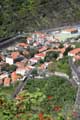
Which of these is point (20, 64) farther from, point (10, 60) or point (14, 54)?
point (14, 54)

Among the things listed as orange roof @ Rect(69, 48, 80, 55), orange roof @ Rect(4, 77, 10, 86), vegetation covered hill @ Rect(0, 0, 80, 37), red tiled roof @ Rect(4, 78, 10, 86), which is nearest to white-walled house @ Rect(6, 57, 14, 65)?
orange roof @ Rect(69, 48, 80, 55)

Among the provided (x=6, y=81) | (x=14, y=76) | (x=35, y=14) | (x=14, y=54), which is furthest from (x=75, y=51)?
(x=35, y=14)

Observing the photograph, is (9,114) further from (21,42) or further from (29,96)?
(21,42)

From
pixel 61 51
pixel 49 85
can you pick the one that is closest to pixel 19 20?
pixel 61 51

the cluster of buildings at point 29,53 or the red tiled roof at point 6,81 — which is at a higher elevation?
the red tiled roof at point 6,81

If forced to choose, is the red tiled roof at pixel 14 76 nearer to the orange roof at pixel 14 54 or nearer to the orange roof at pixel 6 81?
the orange roof at pixel 6 81

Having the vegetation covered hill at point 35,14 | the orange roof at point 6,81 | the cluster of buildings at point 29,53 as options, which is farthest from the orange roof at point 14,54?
the vegetation covered hill at point 35,14
